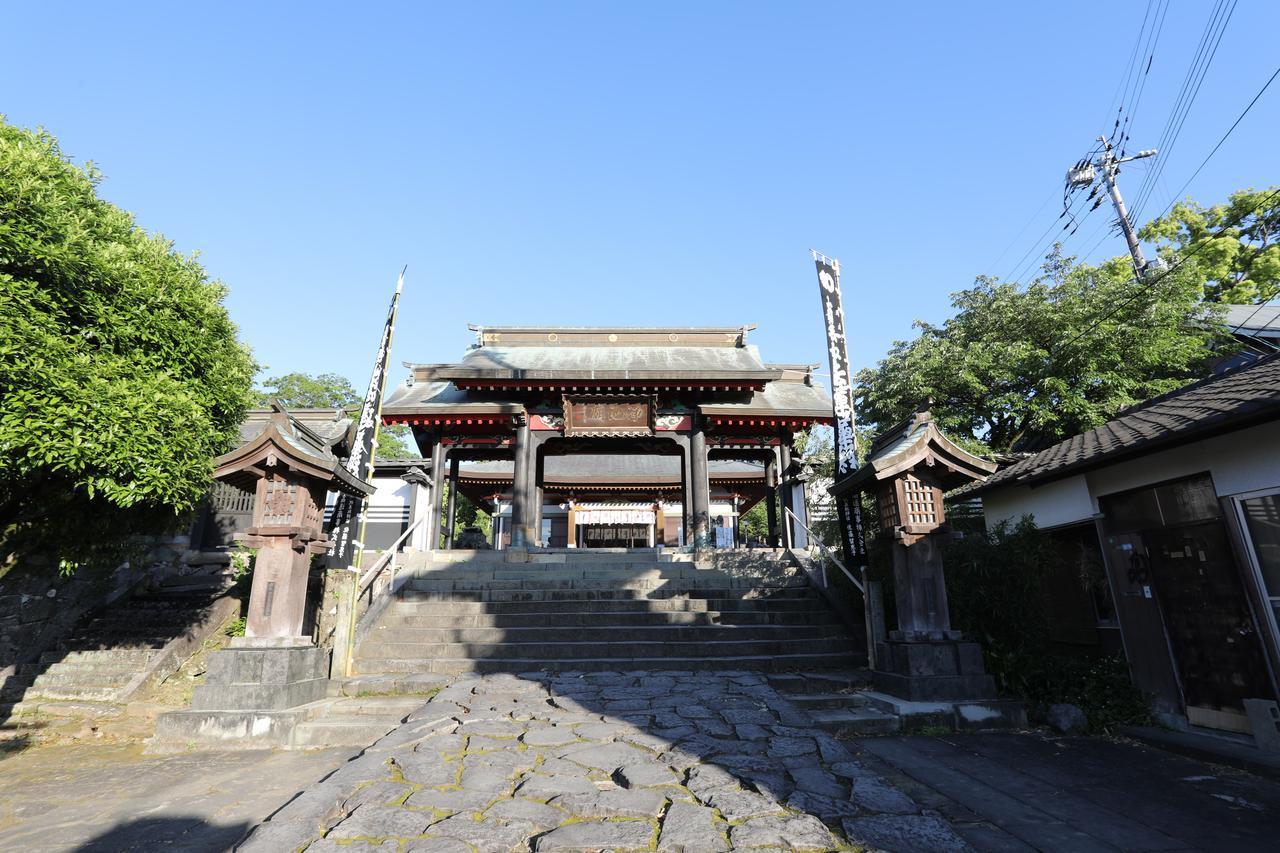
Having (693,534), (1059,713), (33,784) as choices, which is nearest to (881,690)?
(1059,713)

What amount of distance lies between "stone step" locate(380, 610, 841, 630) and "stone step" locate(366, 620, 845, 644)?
17 centimetres

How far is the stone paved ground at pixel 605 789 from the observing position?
2.94 metres

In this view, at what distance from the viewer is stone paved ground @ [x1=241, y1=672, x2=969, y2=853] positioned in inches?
116

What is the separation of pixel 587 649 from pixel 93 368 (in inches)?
249

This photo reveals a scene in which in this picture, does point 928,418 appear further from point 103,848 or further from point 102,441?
point 102,441

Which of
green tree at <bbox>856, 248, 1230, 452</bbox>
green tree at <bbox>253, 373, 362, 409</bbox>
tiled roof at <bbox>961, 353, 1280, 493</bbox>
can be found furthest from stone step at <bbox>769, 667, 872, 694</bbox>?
green tree at <bbox>253, 373, 362, 409</bbox>

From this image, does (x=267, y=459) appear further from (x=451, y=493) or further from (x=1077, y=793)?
(x=451, y=493)

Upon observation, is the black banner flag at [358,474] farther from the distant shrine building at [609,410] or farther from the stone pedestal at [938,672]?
the stone pedestal at [938,672]

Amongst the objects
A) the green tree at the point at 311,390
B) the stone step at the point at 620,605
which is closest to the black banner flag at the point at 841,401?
the stone step at the point at 620,605

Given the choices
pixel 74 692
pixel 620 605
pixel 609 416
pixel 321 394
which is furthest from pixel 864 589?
pixel 321 394

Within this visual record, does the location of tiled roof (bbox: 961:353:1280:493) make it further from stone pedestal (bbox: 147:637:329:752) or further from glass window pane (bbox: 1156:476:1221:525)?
stone pedestal (bbox: 147:637:329:752)

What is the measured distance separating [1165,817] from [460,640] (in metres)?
7.51

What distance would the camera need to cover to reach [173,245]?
7633 millimetres

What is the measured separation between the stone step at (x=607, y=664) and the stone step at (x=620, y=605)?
1.31 m
